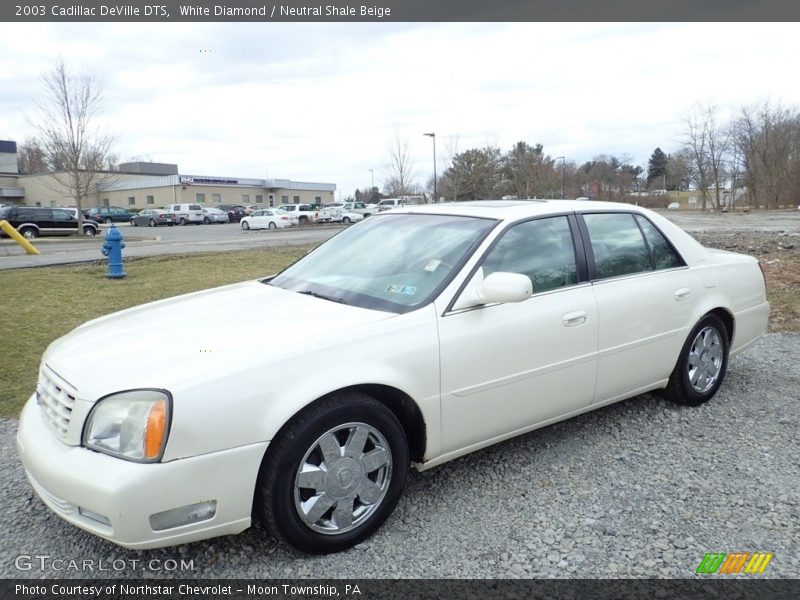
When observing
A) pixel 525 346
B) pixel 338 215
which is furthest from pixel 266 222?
pixel 525 346

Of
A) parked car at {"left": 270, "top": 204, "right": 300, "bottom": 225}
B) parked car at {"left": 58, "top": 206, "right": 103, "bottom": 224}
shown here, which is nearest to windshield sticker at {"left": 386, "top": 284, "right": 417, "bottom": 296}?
parked car at {"left": 58, "top": 206, "right": 103, "bottom": 224}

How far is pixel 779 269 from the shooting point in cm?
1048

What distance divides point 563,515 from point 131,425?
6.78 ft

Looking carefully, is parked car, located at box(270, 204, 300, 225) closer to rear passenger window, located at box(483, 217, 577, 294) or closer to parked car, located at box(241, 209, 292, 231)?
parked car, located at box(241, 209, 292, 231)

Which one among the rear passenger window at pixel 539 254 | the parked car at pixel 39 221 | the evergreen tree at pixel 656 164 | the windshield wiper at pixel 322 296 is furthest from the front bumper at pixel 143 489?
the evergreen tree at pixel 656 164

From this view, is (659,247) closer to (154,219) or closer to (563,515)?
(563,515)

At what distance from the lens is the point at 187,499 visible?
2297 mm

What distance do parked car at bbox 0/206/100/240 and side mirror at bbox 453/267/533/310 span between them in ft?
96.7

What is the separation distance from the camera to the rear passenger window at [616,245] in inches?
148

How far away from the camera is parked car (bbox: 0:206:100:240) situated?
2727cm

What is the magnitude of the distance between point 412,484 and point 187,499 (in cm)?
138

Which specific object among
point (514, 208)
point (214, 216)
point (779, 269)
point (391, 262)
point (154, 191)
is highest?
point (154, 191)

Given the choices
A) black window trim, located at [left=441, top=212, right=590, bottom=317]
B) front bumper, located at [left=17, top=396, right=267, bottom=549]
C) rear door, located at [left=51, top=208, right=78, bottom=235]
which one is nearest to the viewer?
front bumper, located at [left=17, top=396, right=267, bottom=549]

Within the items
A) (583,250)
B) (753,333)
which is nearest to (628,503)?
(583,250)
